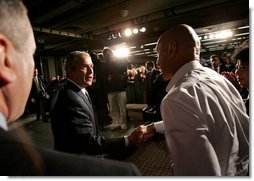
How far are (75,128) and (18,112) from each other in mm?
850

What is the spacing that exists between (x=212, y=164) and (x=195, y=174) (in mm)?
80

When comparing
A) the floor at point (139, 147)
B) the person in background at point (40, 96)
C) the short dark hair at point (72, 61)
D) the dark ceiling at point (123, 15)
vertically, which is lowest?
the floor at point (139, 147)

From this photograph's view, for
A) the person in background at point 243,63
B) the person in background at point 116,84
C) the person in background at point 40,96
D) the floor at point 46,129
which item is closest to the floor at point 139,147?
the floor at point 46,129

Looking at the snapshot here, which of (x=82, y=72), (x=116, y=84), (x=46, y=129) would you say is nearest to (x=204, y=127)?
(x=82, y=72)

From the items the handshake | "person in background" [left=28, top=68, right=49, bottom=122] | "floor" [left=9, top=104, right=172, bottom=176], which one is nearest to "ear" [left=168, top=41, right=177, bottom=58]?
the handshake

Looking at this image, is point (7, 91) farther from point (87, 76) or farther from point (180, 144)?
point (87, 76)

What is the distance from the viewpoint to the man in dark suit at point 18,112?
0.38m

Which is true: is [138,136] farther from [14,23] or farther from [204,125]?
[14,23]

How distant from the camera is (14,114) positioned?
21.0 inches

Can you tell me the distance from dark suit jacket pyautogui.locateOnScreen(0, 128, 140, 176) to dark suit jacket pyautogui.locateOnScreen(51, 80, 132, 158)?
1011mm

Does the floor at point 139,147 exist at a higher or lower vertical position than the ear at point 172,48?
lower

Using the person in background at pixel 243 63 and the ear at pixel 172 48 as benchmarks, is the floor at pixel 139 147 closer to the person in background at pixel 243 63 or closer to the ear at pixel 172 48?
the person in background at pixel 243 63

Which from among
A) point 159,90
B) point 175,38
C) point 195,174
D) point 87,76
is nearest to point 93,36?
point 159,90

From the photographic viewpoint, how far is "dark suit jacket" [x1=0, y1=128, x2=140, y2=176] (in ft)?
1.23
